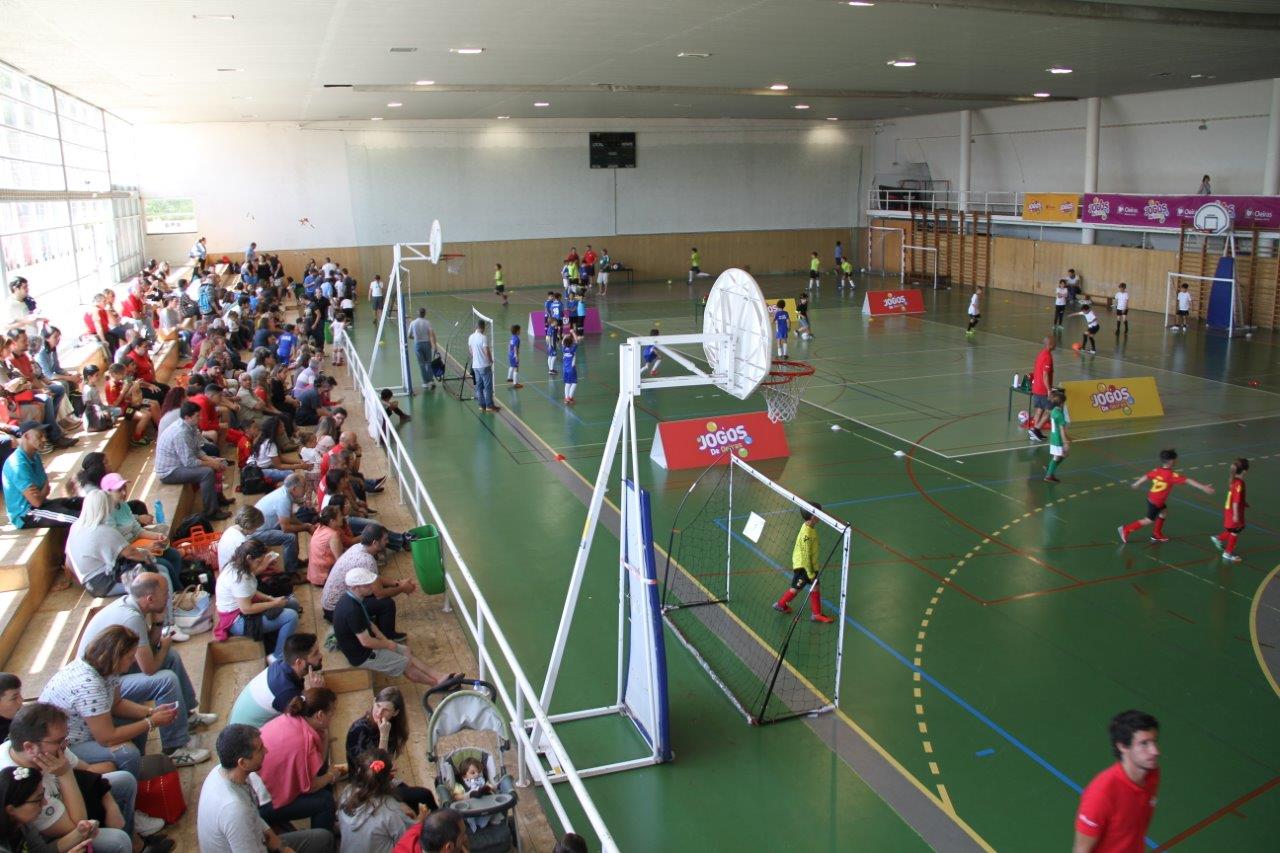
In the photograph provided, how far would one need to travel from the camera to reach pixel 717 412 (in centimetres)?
2075

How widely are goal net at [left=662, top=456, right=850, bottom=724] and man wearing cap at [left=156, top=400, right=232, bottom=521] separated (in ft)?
19.7

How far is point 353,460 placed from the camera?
508 inches

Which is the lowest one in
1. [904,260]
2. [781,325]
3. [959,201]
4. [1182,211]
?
[781,325]

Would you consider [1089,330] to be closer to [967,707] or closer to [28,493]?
[967,707]

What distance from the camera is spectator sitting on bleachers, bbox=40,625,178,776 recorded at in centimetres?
631

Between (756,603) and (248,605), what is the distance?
5879 mm

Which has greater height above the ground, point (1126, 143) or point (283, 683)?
point (1126, 143)

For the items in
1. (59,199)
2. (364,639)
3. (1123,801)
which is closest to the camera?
(1123,801)

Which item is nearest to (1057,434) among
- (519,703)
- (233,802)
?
(519,703)

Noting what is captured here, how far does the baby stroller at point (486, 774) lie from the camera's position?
6.18 m

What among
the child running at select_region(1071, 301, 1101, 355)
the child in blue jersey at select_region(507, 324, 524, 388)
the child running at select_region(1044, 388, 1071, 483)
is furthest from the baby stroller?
the child running at select_region(1071, 301, 1101, 355)

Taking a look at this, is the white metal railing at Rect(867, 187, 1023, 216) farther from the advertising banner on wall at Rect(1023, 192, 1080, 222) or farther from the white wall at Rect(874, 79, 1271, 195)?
the advertising banner on wall at Rect(1023, 192, 1080, 222)

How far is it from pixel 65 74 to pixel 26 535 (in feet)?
58.6

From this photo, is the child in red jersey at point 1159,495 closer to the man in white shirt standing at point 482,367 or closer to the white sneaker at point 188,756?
the white sneaker at point 188,756
